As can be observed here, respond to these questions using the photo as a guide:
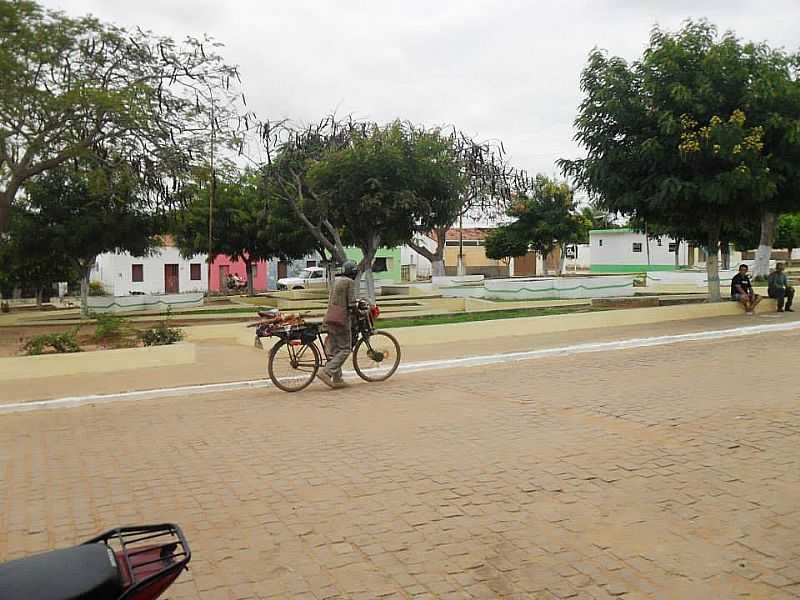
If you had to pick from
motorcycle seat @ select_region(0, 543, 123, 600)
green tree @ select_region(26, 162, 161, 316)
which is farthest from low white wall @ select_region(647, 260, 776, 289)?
motorcycle seat @ select_region(0, 543, 123, 600)

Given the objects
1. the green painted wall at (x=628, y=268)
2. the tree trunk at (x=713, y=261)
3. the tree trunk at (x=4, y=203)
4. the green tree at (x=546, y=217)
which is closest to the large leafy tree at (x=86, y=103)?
the tree trunk at (x=4, y=203)

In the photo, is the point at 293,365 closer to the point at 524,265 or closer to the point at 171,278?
the point at 171,278

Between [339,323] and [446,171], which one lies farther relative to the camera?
[446,171]

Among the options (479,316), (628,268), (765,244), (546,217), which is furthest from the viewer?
(628,268)

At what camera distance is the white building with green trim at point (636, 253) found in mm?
56938

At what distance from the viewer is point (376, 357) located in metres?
10.5

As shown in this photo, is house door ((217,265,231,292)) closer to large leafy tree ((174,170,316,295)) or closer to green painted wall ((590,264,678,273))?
large leafy tree ((174,170,316,295))

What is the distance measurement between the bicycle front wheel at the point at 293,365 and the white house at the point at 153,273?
4651 centimetres

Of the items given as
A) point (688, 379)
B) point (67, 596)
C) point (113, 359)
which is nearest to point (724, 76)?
point (688, 379)

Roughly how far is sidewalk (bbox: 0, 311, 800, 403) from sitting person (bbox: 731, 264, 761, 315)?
39 cm

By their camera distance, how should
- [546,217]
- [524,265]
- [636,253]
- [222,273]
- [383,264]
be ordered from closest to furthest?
[546,217] → [222,273] → [636,253] → [383,264] → [524,265]

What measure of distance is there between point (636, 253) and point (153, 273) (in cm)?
3574

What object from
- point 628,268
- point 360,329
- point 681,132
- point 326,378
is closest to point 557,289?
point 681,132

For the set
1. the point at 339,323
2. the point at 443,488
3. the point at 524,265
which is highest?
the point at 524,265
